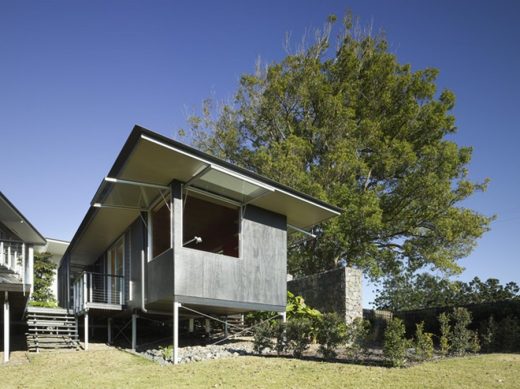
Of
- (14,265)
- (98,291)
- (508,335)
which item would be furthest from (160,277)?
(508,335)

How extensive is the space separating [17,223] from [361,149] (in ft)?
46.3

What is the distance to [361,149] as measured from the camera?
2350cm

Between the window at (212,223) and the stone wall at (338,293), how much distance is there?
12.3 ft

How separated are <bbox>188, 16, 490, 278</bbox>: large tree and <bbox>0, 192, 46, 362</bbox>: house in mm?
9938

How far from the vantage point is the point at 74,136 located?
1545cm

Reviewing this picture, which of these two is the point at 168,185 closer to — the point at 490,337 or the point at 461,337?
the point at 461,337

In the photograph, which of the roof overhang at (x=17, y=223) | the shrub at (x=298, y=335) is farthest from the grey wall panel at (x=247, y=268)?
the roof overhang at (x=17, y=223)

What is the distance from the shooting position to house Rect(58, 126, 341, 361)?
40.8 feet

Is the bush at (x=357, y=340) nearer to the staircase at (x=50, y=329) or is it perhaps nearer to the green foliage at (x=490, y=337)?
the green foliage at (x=490, y=337)

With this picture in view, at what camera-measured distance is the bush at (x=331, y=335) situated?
12004 mm

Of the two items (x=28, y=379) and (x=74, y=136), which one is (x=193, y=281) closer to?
(x=28, y=379)

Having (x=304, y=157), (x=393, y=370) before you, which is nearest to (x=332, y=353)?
(x=393, y=370)

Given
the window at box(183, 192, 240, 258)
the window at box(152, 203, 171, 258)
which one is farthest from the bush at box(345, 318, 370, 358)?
the window at box(152, 203, 171, 258)

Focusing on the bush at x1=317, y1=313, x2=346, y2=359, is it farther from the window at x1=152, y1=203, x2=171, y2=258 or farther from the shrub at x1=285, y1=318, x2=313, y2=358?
the window at x1=152, y1=203, x2=171, y2=258
